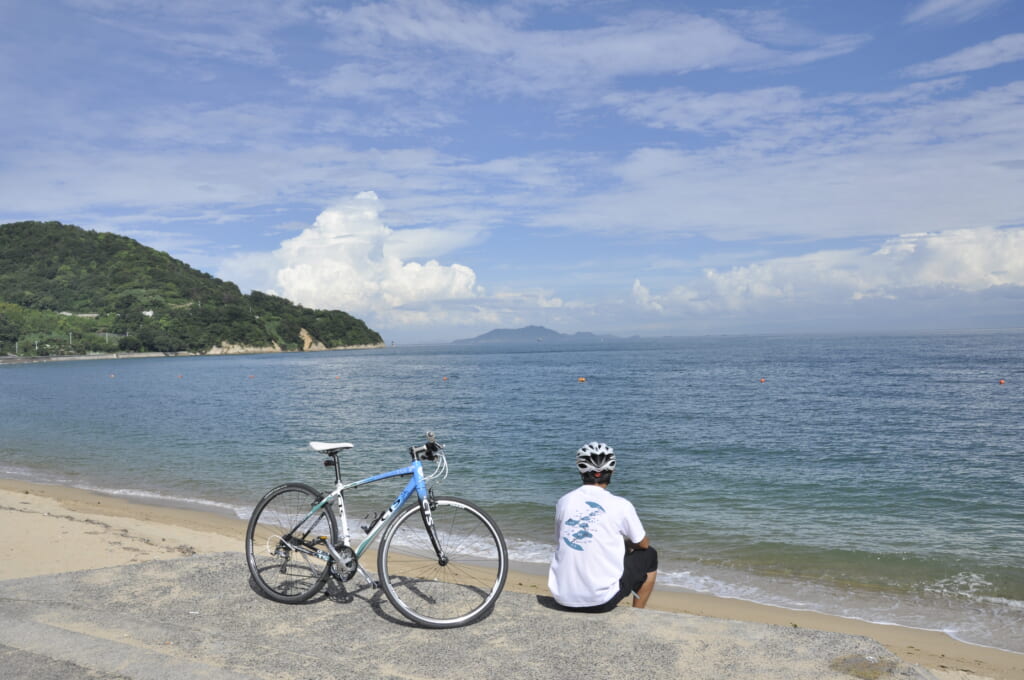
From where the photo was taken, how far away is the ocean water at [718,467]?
10789mm

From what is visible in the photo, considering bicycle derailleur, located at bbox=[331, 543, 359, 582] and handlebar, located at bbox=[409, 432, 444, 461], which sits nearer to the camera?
handlebar, located at bbox=[409, 432, 444, 461]

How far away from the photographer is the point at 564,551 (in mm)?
5445

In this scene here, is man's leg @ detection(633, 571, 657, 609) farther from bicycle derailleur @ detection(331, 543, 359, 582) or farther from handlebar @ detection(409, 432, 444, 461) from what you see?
bicycle derailleur @ detection(331, 543, 359, 582)

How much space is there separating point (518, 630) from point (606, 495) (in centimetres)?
120

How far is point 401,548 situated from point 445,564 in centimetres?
45

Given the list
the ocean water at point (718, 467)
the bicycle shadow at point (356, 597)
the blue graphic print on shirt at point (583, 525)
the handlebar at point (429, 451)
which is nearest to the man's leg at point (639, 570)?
the blue graphic print on shirt at point (583, 525)

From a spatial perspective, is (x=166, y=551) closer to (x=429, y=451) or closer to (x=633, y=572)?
(x=429, y=451)

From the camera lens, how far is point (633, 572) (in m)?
5.65

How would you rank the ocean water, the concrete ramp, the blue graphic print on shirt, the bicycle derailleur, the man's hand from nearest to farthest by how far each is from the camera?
the concrete ramp
the blue graphic print on shirt
the man's hand
the bicycle derailleur
the ocean water

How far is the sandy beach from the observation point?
7672 mm

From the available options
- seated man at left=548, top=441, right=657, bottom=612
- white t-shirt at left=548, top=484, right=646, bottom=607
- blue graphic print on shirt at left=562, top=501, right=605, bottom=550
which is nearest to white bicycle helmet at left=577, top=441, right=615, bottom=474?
seated man at left=548, top=441, right=657, bottom=612

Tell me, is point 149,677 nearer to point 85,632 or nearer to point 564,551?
point 85,632

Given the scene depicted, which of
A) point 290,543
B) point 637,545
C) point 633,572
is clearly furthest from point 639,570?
point 290,543

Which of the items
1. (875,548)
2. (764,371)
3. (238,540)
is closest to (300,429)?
(238,540)
